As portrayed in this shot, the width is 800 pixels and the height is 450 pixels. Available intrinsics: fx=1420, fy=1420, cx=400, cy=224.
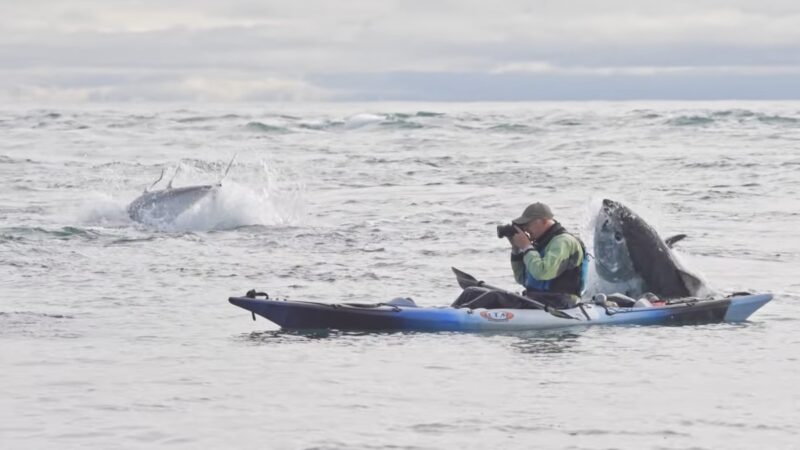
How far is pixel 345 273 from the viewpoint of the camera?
20.5 metres

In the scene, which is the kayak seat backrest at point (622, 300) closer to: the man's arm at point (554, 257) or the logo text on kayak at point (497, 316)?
the man's arm at point (554, 257)

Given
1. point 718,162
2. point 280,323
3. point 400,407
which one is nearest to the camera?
point 400,407

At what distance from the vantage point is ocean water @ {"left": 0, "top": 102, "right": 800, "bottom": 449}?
1078 centimetres

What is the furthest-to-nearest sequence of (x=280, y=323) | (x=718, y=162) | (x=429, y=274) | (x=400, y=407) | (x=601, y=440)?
(x=718, y=162) → (x=429, y=274) → (x=280, y=323) → (x=400, y=407) → (x=601, y=440)

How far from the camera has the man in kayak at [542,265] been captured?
47.9 ft

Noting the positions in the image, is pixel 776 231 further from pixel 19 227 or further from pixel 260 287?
pixel 19 227

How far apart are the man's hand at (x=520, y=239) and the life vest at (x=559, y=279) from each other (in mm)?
191

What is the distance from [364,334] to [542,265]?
6.47ft

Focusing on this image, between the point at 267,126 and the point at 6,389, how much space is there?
55392mm

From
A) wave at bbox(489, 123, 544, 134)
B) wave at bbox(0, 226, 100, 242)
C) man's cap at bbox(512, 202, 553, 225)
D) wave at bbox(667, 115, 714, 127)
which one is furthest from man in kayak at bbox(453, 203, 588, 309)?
wave at bbox(667, 115, 714, 127)

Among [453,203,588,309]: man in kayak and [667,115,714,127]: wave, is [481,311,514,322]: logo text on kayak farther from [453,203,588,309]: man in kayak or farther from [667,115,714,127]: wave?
[667,115,714,127]: wave

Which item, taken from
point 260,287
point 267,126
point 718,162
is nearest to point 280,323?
point 260,287

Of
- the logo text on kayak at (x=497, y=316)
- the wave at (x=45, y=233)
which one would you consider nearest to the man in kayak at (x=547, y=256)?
the logo text on kayak at (x=497, y=316)

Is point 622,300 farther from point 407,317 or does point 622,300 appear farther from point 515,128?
point 515,128
